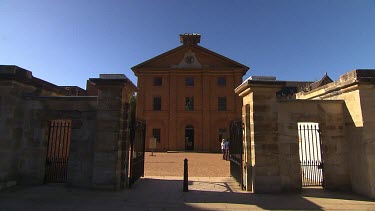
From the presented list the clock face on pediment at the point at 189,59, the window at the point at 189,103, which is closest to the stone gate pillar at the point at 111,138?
the window at the point at 189,103

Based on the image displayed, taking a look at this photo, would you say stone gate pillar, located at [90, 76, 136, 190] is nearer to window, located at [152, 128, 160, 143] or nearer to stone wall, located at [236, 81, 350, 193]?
stone wall, located at [236, 81, 350, 193]

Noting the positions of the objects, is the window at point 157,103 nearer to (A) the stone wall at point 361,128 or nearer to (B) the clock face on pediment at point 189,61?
(B) the clock face on pediment at point 189,61

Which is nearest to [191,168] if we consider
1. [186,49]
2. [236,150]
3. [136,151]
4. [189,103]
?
[236,150]

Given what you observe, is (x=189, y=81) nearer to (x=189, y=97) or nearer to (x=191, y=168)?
(x=189, y=97)

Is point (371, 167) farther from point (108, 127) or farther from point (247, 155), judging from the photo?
point (108, 127)

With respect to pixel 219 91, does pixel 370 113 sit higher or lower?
lower

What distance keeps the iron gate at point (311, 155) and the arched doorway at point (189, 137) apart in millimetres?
21651

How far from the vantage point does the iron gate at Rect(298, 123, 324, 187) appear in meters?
8.45

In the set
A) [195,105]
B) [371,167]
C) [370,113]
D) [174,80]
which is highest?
[174,80]

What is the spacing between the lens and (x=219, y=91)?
1228 inches

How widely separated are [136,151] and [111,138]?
1.38 metres

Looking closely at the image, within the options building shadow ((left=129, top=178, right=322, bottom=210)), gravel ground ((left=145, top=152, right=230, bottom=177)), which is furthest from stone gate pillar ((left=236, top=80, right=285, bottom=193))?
gravel ground ((left=145, top=152, right=230, bottom=177))

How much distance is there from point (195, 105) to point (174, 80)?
3.91 metres

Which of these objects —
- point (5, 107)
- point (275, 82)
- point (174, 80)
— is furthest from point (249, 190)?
point (174, 80)
